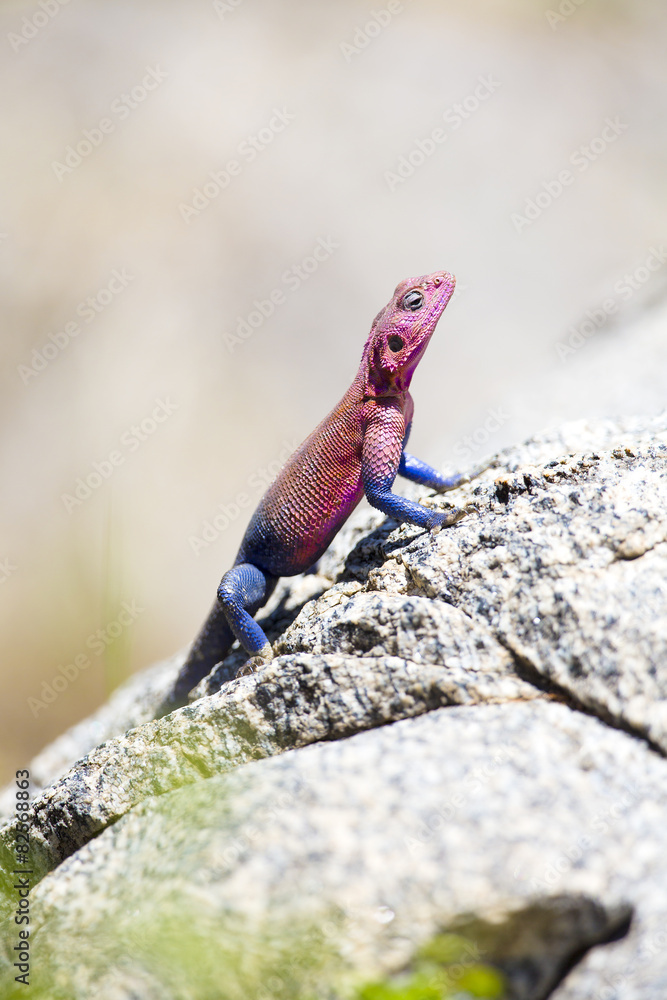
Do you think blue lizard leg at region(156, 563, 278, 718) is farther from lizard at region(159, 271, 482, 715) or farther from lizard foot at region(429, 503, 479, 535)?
lizard foot at region(429, 503, 479, 535)

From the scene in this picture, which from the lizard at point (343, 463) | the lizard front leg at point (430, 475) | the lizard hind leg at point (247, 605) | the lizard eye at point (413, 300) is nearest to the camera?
the lizard hind leg at point (247, 605)

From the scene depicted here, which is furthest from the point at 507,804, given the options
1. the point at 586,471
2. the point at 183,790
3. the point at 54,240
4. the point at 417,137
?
the point at 417,137

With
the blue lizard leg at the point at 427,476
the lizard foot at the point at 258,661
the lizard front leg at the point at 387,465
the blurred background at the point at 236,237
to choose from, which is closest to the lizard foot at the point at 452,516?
the lizard front leg at the point at 387,465

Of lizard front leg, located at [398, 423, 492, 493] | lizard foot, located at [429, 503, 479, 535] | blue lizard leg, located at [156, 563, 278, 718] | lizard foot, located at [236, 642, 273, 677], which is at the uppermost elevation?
lizard front leg, located at [398, 423, 492, 493]

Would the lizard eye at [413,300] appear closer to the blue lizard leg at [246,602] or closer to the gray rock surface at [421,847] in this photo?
the blue lizard leg at [246,602]

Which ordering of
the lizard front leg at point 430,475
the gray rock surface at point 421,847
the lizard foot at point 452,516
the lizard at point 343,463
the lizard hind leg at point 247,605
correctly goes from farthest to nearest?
1. the lizard front leg at point 430,475
2. the lizard at point 343,463
3. the lizard hind leg at point 247,605
4. the lizard foot at point 452,516
5. the gray rock surface at point 421,847

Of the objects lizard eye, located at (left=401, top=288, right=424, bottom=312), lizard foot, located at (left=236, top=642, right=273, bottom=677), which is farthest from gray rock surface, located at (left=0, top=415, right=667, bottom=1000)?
lizard eye, located at (left=401, top=288, right=424, bottom=312)

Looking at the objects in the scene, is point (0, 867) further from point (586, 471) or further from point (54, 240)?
point (54, 240)

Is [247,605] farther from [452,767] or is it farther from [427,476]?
[452,767]
